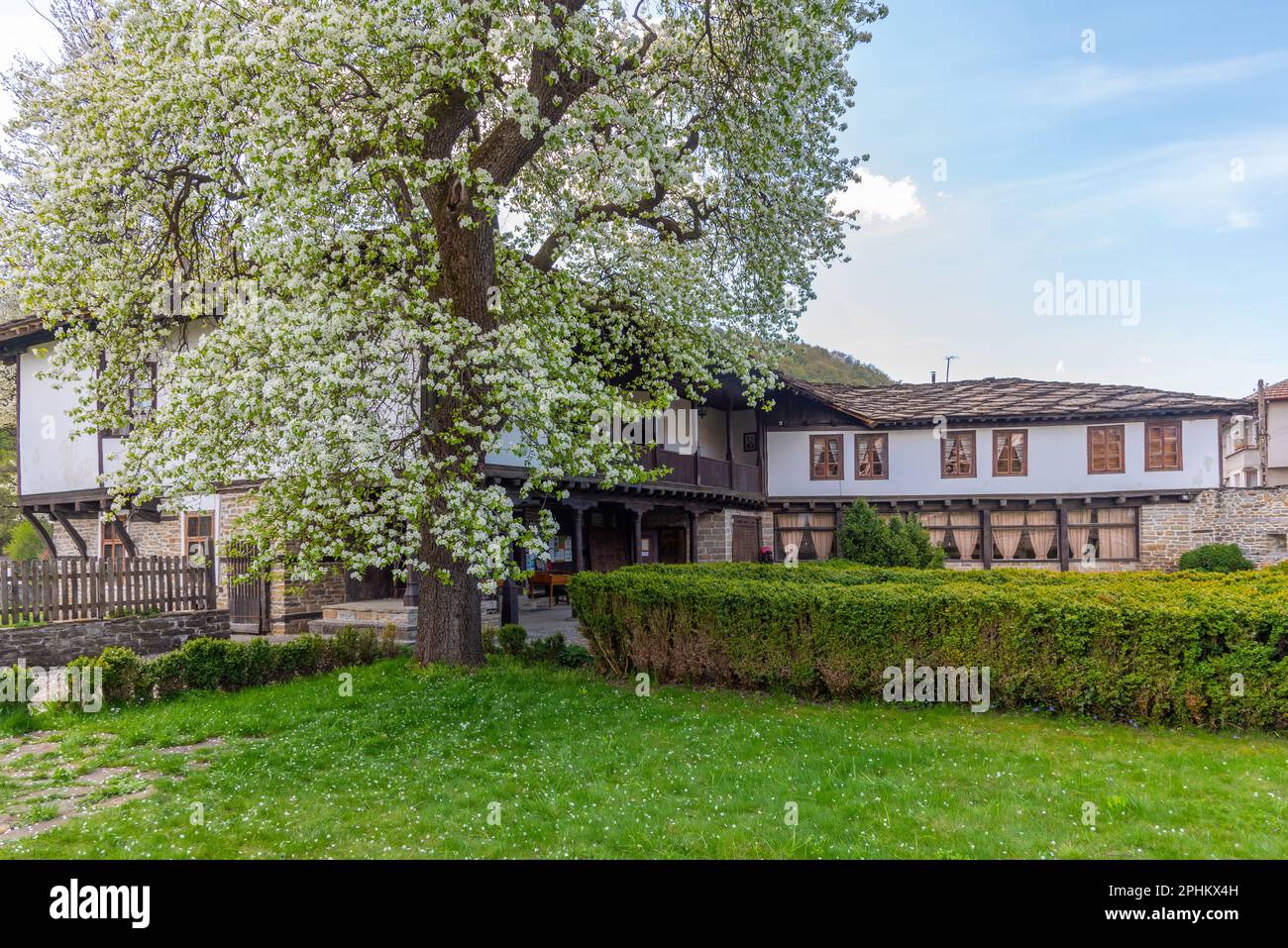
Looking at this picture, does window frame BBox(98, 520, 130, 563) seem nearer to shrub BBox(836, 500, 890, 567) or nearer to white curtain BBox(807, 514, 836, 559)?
shrub BBox(836, 500, 890, 567)

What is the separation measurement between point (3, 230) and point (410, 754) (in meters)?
6.94

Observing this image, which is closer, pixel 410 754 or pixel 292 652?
pixel 410 754

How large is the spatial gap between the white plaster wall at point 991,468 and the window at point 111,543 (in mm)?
18249

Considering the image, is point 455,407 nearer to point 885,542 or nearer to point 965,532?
point 885,542

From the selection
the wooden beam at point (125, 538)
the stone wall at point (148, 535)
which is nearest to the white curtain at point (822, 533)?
the stone wall at point (148, 535)

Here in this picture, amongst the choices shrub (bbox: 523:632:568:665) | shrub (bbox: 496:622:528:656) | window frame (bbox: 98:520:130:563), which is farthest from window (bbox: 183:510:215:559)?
shrub (bbox: 523:632:568:665)

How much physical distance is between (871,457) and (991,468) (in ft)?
12.2

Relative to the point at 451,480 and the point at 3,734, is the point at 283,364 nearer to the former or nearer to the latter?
the point at 451,480

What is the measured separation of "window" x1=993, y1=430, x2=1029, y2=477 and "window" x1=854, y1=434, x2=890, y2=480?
11.0 feet

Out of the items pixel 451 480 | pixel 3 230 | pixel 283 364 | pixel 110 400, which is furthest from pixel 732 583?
pixel 3 230

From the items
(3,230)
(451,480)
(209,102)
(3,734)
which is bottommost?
(3,734)

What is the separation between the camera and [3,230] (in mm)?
8477

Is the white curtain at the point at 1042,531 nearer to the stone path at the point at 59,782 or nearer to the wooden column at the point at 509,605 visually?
the wooden column at the point at 509,605
